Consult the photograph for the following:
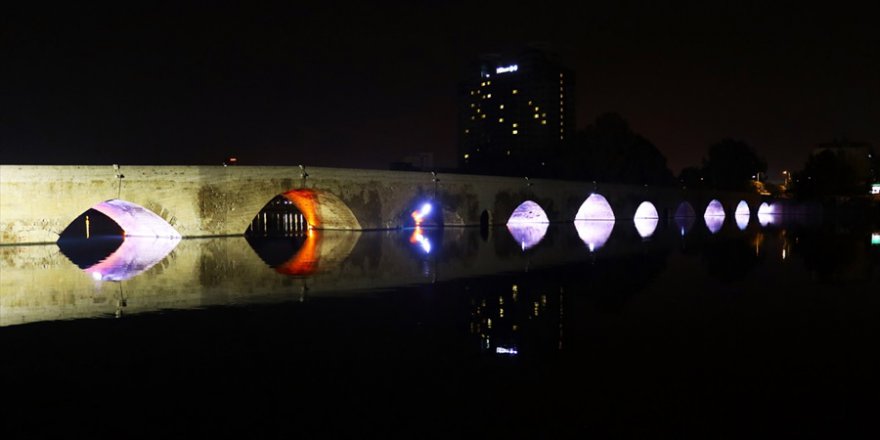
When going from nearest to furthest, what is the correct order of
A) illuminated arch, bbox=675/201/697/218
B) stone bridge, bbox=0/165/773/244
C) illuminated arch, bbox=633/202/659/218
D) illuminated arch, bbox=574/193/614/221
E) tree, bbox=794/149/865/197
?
stone bridge, bbox=0/165/773/244 → illuminated arch, bbox=574/193/614/221 → illuminated arch, bbox=633/202/659/218 → illuminated arch, bbox=675/201/697/218 → tree, bbox=794/149/865/197

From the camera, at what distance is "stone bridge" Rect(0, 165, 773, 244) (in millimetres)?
24438

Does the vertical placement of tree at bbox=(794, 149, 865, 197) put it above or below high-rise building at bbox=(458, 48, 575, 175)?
below

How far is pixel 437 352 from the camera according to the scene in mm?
8227

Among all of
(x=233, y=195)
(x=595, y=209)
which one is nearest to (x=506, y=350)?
(x=233, y=195)

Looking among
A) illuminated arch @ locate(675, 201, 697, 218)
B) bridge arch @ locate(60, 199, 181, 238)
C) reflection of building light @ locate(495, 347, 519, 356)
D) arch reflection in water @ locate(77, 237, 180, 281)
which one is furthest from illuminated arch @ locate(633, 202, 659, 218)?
reflection of building light @ locate(495, 347, 519, 356)

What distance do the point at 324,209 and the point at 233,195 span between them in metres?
7.04

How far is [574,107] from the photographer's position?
540 ft

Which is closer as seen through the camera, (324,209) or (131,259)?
(131,259)

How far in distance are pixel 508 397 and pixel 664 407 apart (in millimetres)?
1491

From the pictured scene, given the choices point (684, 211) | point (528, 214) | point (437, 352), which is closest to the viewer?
point (437, 352)

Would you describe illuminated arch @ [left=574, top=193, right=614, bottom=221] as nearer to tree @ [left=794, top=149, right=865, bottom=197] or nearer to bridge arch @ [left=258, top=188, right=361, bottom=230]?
bridge arch @ [left=258, top=188, right=361, bottom=230]

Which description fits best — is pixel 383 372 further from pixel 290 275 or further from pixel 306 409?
pixel 290 275

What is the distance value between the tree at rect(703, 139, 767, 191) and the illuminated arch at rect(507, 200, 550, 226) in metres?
62.2

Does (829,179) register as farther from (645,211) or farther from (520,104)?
(520,104)
